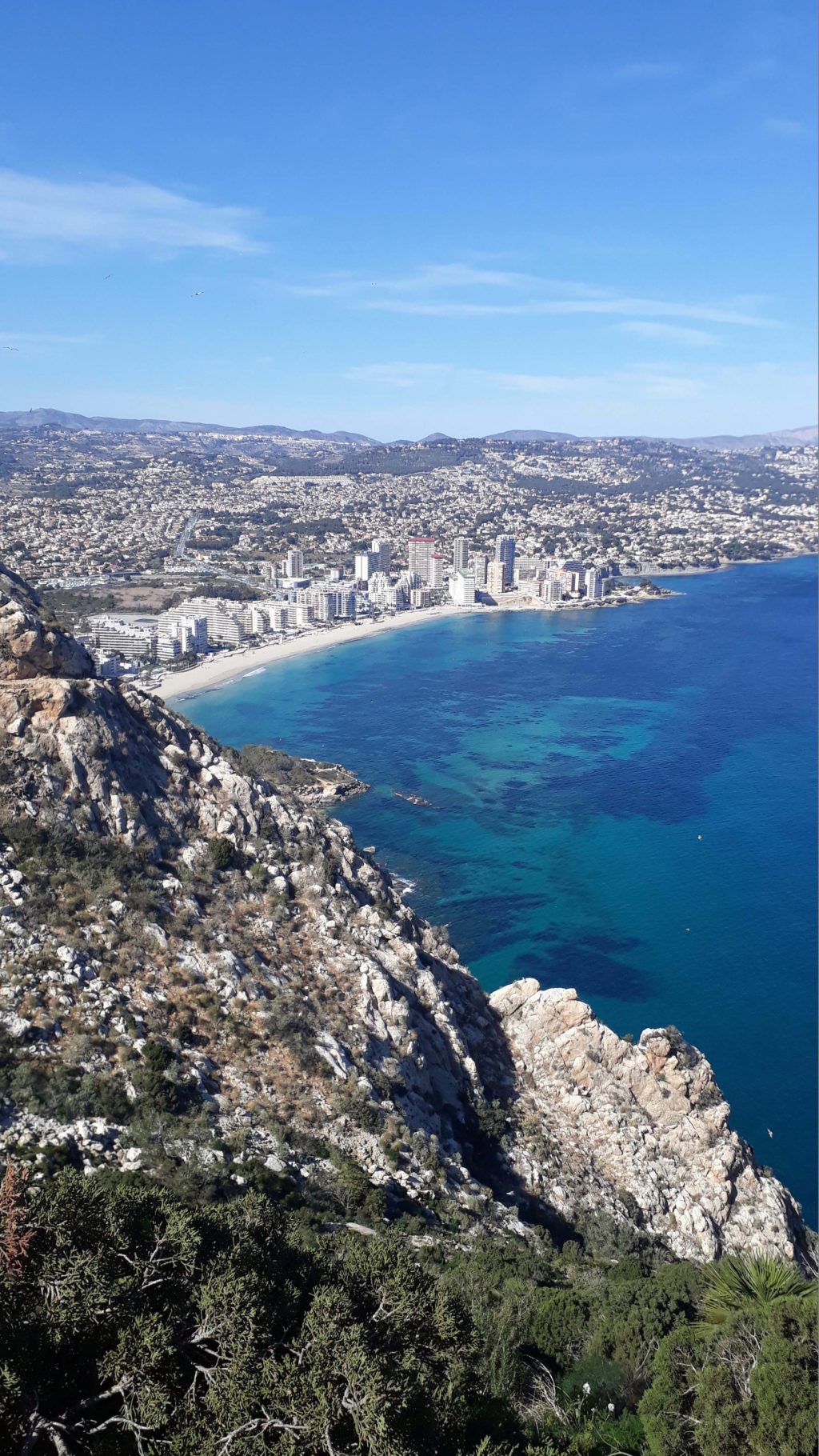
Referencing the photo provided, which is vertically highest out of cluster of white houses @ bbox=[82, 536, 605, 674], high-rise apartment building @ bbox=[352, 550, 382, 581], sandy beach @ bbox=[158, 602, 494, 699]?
high-rise apartment building @ bbox=[352, 550, 382, 581]

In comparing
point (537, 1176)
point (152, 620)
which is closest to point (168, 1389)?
point (537, 1176)

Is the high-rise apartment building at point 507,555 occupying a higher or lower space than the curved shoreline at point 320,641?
higher

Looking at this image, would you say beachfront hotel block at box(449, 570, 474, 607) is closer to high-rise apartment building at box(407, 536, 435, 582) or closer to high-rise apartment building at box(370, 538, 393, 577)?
high-rise apartment building at box(407, 536, 435, 582)

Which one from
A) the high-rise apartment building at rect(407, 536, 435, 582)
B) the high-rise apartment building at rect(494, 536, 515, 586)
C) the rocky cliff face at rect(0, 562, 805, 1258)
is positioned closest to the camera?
the rocky cliff face at rect(0, 562, 805, 1258)

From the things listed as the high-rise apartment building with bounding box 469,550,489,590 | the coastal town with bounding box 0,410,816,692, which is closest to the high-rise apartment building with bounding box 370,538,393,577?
the coastal town with bounding box 0,410,816,692

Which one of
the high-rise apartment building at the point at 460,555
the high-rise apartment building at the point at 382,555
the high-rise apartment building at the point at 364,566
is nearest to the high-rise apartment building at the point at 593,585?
the high-rise apartment building at the point at 460,555

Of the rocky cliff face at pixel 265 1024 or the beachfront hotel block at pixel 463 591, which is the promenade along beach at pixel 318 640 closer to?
the beachfront hotel block at pixel 463 591

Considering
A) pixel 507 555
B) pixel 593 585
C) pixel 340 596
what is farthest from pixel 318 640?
pixel 593 585

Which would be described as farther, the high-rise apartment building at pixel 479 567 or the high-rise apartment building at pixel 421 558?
the high-rise apartment building at pixel 421 558
